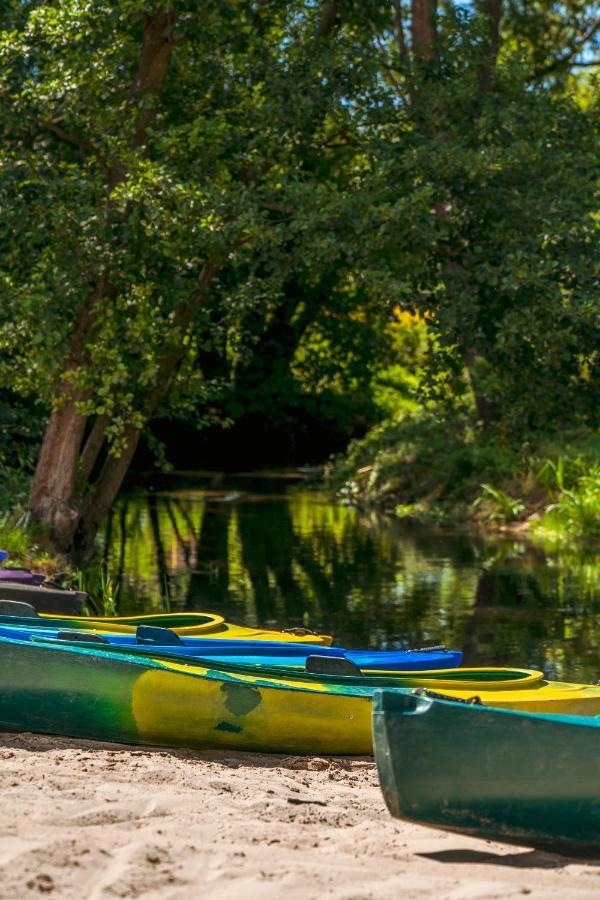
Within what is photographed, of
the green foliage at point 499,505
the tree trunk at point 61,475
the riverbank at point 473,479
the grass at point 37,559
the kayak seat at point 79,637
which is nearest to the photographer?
the kayak seat at point 79,637

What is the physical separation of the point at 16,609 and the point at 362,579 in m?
7.76

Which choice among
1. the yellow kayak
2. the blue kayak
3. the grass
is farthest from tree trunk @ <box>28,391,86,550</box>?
the blue kayak

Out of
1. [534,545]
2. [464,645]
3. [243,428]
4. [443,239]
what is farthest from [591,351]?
[243,428]

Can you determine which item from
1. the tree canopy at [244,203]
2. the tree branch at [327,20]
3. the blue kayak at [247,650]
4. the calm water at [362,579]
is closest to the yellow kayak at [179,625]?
the blue kayak at [247,650]

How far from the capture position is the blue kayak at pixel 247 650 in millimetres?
7129

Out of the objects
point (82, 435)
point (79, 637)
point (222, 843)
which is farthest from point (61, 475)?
point (222, 843)

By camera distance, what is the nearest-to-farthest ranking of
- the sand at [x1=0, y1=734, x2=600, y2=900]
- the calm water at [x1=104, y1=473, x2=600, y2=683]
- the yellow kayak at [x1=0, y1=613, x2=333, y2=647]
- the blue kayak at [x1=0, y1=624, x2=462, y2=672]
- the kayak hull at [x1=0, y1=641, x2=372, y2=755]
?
the sand at [x1=0, y1=734, x2=600, y2=900] → the kayak hull at [x1=0, y1=641, x2=372, y2=755] → the blue kayak at [x1=0, y1=624, x2=462, y2=672] → the yellow kayak at [x1=0, y1=613, x2=333, y2=647] → the calm water at [x1=104, y1=473, x2=600, y2=683]

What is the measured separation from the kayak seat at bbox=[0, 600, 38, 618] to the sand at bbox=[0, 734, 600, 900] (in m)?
1.68

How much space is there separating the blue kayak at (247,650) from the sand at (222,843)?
1000 millimetres

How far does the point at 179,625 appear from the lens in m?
8.43

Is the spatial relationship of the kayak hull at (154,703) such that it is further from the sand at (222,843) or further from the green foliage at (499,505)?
the green foliage at (499,505)

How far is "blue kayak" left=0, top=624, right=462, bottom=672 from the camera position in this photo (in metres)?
7.13

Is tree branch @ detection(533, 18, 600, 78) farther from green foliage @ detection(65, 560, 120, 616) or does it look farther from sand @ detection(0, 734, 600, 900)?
sand @ detection(0, 734, 600, 900)

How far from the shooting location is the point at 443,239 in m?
12.7
